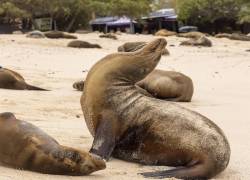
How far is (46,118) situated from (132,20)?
50.1 metres

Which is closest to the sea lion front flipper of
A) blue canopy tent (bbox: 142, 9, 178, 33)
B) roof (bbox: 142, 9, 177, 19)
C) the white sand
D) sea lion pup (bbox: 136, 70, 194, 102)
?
the white sand

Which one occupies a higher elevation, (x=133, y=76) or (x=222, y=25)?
(x=133, y=76)

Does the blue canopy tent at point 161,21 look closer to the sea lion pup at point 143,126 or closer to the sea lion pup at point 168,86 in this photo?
the sea lion pup at point 168,86

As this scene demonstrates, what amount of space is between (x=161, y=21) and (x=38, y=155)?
59.4 m

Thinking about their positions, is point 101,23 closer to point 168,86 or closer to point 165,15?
point 165,15

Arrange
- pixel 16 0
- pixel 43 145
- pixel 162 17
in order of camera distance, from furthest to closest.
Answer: pixel 162 17
pixel 16 0
pixel 43 145

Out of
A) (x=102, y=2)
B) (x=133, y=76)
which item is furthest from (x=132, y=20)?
(x=133, y=76)

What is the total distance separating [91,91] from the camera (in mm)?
5270

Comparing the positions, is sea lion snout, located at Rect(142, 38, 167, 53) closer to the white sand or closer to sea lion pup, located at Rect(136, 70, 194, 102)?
the white sand

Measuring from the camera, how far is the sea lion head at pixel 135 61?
17.7ft

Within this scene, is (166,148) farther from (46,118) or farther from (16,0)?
(16,0)

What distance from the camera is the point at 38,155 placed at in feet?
14.1

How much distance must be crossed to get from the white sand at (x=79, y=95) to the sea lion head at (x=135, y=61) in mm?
665

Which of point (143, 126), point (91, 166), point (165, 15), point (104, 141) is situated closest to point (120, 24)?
point (165, 15)
